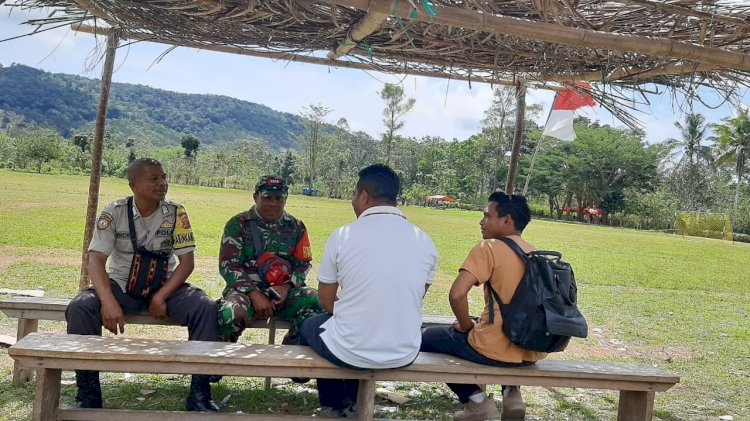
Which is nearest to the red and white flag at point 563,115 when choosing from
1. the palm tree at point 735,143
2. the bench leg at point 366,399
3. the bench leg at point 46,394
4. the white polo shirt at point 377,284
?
the white polo shirt at point 377,284

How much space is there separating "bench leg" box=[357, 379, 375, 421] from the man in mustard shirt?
0.60m

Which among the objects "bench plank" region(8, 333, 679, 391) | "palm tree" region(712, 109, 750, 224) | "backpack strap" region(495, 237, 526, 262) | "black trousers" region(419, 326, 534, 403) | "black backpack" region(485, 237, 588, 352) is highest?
"palm tree" region(712, 109, 750, 224)

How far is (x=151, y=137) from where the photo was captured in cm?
11525

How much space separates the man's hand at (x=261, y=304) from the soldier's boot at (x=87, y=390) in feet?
3.30

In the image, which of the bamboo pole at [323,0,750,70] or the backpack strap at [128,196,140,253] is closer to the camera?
the bamboo pole at [323,0,750,70]

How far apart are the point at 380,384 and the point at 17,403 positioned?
2.53 meters

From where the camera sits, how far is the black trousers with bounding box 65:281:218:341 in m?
3.58

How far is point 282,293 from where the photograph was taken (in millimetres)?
4109

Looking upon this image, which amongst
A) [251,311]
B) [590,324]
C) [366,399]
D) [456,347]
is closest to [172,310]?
[251,311]

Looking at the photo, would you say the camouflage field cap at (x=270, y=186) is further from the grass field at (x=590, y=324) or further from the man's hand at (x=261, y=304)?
the grass field at (x=590, y=324)

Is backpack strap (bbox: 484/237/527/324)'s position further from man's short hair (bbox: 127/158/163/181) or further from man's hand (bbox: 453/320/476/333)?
man's short hair (bbox: 127/158/163/181)

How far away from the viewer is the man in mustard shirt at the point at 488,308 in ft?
Result: 10.6

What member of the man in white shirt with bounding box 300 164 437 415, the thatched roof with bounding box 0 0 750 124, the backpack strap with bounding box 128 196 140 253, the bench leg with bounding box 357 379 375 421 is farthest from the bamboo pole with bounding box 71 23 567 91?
the bench leg with bounding box 357 379 375 421

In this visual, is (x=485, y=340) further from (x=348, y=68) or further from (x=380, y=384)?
(x=348, y=68)
